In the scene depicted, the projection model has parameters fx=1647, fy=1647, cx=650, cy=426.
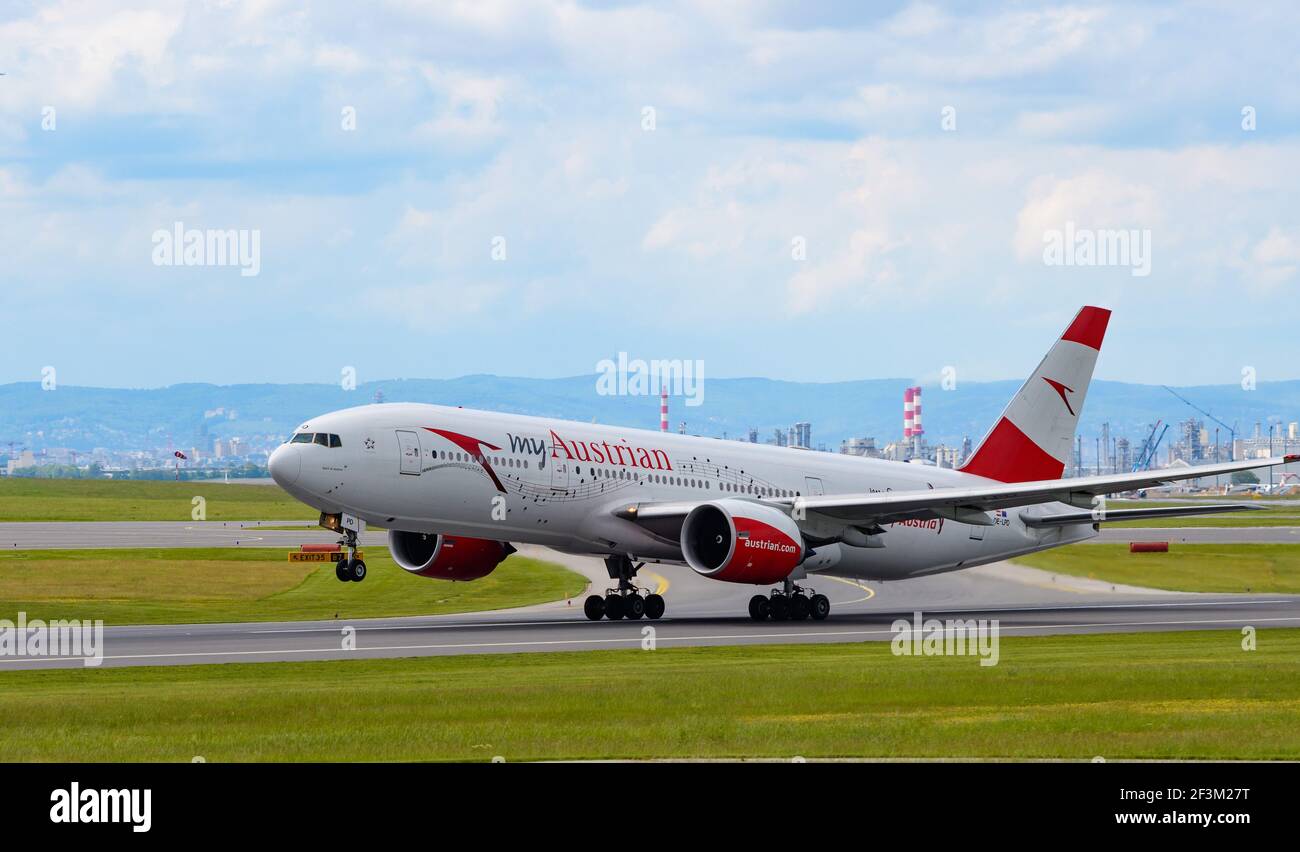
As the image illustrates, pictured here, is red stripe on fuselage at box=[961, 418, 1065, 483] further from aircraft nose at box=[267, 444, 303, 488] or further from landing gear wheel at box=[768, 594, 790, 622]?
aircraft nose at box=[267, 444, 303, 488]

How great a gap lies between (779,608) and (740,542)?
164 inches

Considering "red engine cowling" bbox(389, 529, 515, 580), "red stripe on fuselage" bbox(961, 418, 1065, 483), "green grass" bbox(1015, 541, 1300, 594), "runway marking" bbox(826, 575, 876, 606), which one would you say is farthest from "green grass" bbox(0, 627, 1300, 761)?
"green grass" bbox(1015, 541, 1300, 594)

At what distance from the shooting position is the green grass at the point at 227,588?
46.0 metres

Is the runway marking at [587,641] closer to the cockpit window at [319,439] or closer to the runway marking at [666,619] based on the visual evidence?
the runway marking at [666,619]

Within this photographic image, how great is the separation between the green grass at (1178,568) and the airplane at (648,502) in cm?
509

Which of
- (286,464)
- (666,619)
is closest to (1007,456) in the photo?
(666,619)

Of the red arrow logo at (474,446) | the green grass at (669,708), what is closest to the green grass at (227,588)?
the red arrow logo at (474,446)

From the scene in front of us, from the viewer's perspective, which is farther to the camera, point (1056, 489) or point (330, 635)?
point (1056, 489)

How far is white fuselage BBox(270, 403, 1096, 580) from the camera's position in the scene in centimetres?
3856

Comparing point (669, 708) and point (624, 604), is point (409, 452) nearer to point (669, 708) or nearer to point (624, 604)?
point (624, 604)
